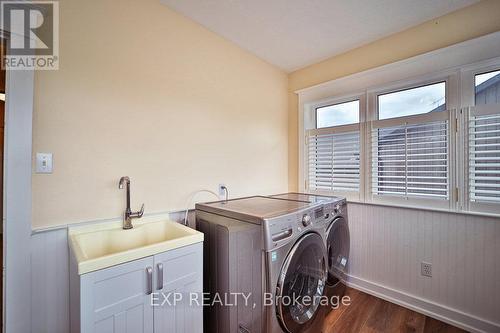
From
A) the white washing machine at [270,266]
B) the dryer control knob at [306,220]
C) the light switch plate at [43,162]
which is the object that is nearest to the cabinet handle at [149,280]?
the white washing machine at [270,266]

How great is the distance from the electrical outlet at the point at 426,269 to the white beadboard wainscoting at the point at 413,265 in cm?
2

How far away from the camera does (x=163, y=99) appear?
1.60m

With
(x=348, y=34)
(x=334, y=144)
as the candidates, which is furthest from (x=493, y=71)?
(x=334, y=144)

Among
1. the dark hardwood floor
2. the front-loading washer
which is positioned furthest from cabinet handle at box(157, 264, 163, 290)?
the dark hardwood floor

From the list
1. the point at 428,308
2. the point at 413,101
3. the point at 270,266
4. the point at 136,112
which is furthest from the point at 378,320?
the point at 136,112

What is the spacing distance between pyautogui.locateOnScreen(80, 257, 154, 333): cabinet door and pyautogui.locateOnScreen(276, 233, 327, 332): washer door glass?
0.70 meters

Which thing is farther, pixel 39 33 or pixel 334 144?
pixel 334 144

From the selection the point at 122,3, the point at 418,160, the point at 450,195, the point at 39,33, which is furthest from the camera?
the point at 418,160

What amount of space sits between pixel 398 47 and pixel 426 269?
1974mm

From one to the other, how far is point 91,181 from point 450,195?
2.65 m

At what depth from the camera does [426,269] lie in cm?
180

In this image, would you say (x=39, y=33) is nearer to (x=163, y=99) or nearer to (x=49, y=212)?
(x=163, y=99)

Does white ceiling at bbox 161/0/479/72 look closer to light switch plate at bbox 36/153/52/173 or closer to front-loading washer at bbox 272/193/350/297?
light switch plate at bbox 36/153/52/173

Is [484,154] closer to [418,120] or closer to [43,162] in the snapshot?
[418,120]
